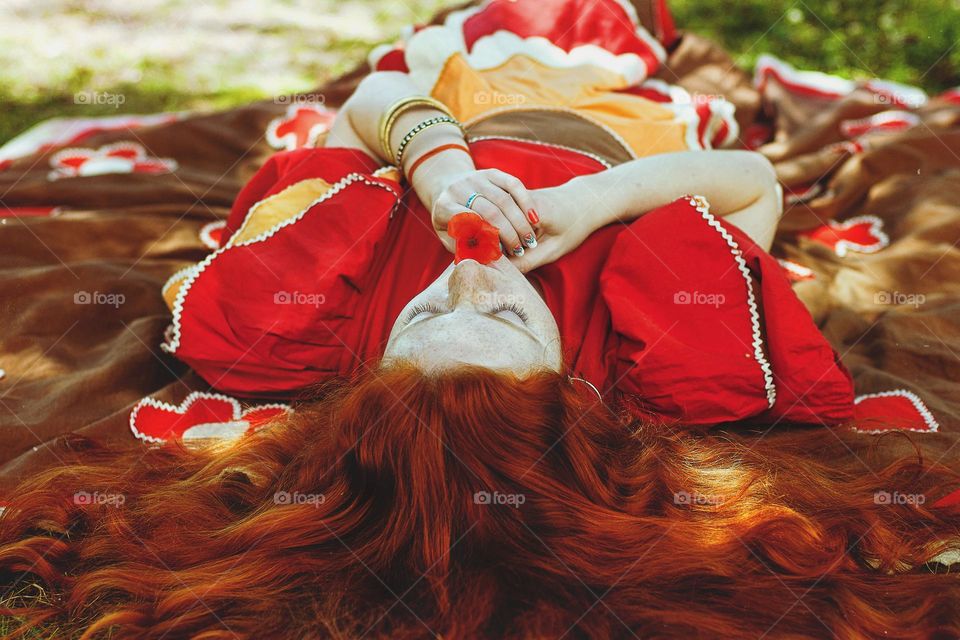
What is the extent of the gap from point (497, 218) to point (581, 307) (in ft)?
1.13

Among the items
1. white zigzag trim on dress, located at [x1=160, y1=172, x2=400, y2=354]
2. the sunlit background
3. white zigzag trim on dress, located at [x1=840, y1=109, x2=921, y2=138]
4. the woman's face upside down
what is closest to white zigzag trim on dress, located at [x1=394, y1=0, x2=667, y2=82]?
white zigzag trim on dress, located at [x1=160, y1=172, x2=400, y2=354]

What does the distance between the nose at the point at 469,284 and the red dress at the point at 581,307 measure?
0.86 feet

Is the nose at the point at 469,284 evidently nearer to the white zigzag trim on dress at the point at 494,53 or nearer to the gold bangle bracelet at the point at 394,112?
the gold bangle bracelet at the point at 394,112

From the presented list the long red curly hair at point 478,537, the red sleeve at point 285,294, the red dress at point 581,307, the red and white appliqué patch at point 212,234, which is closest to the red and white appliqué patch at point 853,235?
the red dress at point 581,307

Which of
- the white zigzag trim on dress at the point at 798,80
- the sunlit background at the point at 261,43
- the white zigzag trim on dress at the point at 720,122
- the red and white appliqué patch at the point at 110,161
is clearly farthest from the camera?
the sunlit background at the point at 261,43

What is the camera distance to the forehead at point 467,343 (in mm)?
1695

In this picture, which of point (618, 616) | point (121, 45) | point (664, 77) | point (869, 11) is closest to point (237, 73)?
point (121, 45)

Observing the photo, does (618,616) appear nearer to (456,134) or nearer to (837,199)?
(456,134)

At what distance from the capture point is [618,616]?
1490 mm

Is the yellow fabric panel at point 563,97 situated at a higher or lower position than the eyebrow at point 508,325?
lower

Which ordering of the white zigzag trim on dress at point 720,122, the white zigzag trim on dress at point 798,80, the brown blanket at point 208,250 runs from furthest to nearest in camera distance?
the white zigzag trim on dress at point 798,80
the white zigzag trim on dress at point 720,122
the brown blanket at point 208,250

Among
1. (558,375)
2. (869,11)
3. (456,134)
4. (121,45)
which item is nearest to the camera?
(558,375)

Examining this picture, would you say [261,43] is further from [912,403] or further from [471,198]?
[912,403]

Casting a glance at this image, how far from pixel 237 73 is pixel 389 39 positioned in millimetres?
1022
